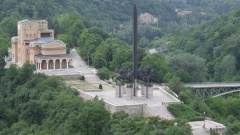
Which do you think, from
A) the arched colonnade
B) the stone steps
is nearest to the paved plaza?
the stone steps

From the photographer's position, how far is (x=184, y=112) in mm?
48781

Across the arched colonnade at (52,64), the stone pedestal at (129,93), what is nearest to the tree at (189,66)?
the arched colonnade at (52,64)

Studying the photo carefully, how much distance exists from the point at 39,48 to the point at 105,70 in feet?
21.5

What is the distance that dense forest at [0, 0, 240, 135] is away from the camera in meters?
46.7

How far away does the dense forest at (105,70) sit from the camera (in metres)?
46.7

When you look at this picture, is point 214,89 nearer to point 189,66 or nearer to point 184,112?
point 189,66

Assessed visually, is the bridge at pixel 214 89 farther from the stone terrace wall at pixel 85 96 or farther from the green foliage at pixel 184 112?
the stone terrace wall at pixel 85 96

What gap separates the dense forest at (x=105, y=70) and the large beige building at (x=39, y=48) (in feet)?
9.09

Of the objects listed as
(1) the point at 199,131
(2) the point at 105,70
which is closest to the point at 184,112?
(1) the point at 199,131

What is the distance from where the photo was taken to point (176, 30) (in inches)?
4845

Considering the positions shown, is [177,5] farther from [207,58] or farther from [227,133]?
[227,133]

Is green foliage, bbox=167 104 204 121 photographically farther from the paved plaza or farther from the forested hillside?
the forested hillside

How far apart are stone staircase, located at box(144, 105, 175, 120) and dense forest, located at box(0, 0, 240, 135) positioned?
73 cm

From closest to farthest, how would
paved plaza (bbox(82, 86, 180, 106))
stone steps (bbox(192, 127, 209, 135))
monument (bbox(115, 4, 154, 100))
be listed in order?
stone steps (bbox(192, 127, 209, 135)) → paved plaza (bbox(82, 86, 180, 106)) → monument (bbox(115, 4, 154, 100))
